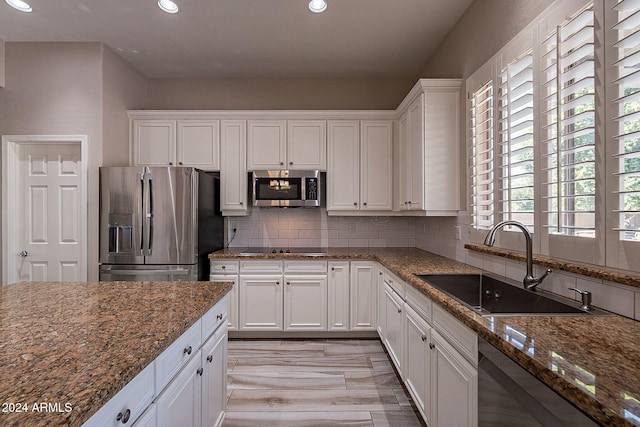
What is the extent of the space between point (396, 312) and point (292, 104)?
8.81 feet

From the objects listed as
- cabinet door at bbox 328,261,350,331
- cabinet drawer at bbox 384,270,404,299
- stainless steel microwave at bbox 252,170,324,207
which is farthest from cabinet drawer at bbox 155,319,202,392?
stainless steel microwave at bbox 252,170,324,207

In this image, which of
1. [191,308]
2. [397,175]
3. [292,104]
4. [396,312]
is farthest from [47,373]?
[292,104]

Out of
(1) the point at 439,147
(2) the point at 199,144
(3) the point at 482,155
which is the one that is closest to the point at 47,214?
(2) the point at 199,144

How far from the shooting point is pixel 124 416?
879 millimetres

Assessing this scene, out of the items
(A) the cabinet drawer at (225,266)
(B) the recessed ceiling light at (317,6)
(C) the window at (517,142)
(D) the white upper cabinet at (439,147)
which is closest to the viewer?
(C) the window at (517,142)

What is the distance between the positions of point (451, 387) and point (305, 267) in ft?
6.69

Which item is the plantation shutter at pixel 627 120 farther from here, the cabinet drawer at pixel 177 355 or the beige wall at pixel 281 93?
the beige wall at pixel 281 93

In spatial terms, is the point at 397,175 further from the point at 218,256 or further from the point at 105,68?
the point at 105,68

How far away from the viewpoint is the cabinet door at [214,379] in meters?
1.58

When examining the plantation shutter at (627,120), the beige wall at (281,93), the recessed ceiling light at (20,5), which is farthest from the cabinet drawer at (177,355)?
the beige wall at (281,93)

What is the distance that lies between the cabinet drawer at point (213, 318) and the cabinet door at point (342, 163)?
2018 mm

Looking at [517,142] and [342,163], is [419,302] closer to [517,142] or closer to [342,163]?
[517,142]

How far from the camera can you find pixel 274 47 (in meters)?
3.29

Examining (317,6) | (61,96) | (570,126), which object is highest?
(317,6)
